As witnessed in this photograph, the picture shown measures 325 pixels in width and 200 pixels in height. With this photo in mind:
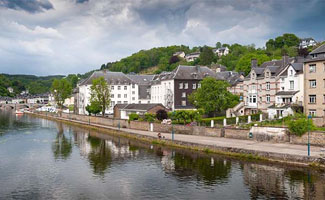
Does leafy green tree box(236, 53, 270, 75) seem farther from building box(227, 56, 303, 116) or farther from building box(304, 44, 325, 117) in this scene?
building box(304, 44, 325, 117)

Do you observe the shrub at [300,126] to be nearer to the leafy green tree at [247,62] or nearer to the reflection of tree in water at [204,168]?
the reflection of tree in water at [204,168]

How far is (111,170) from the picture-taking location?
27.5 meters

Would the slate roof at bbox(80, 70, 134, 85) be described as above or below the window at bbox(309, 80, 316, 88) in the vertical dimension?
above

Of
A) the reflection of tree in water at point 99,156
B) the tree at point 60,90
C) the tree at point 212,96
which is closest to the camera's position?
the reflection of tree in water at point 99,156

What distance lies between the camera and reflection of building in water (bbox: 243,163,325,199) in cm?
2008

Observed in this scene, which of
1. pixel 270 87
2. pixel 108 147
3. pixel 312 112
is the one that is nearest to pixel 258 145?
pixel 312 112

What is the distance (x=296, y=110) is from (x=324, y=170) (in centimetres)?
2528

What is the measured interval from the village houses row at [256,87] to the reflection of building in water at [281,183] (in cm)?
2358

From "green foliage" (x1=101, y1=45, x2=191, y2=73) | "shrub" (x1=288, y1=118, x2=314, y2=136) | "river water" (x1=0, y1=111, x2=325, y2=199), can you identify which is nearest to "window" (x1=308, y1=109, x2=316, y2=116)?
"shrub" (x1=288, y1=118, x2=314, y2=136)

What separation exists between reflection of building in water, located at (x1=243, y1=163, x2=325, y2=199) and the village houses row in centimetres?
2358

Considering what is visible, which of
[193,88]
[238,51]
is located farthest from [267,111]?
[238,51]

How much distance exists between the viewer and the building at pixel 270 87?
166 ft

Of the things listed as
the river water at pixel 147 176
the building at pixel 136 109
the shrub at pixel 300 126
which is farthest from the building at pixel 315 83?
the building at pixel 136 109

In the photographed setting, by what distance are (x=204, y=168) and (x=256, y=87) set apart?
34.1 metres
